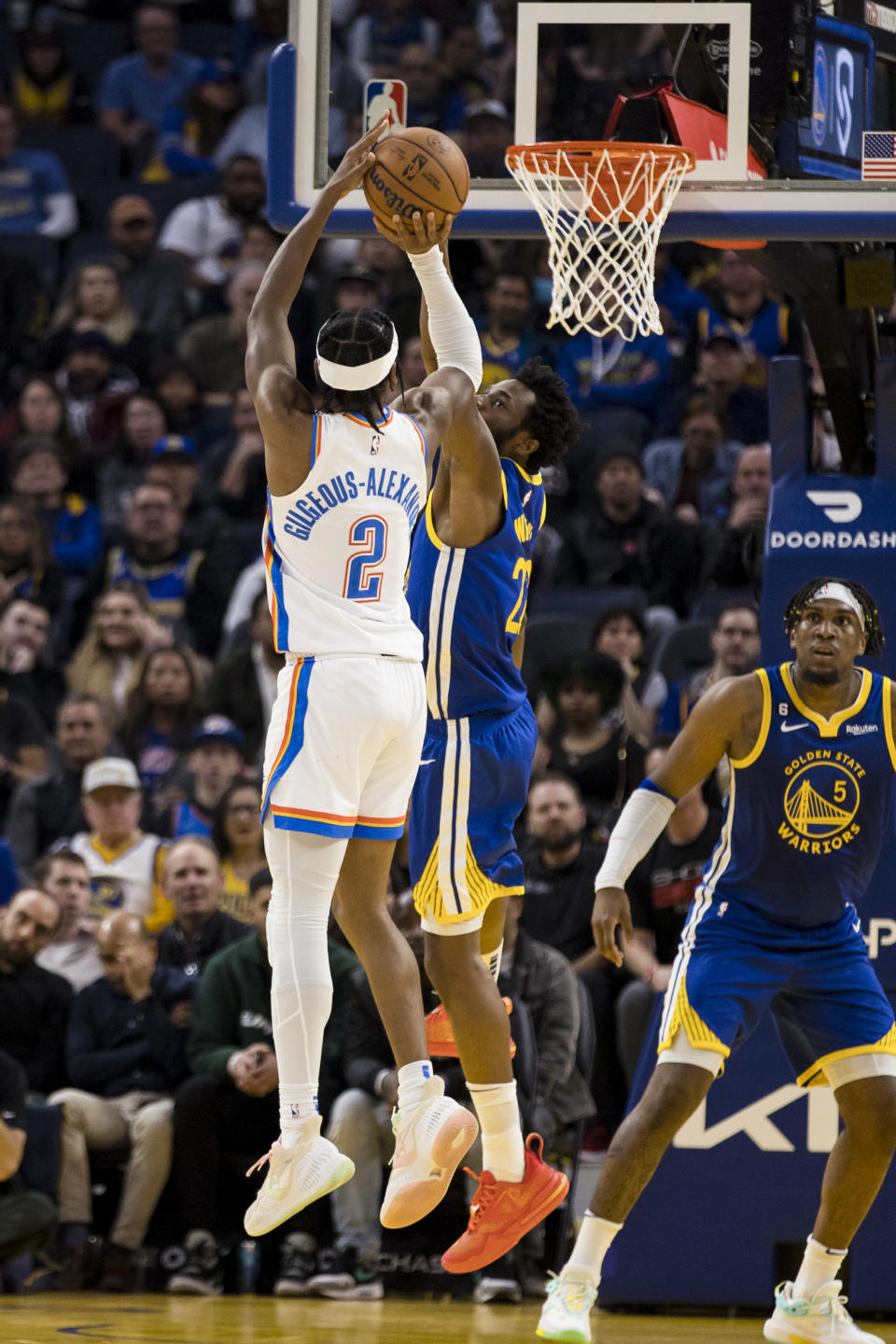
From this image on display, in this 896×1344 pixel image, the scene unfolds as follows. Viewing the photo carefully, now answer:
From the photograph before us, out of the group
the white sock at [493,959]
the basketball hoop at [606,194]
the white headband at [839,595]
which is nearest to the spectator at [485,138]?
the basketball hoop at [606,194]

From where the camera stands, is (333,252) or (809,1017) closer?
(809,1017)

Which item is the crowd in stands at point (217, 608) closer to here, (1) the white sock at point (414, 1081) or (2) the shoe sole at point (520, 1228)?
(2) the shoe sole at point (520, 1228)

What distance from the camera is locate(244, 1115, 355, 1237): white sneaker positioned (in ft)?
17.9

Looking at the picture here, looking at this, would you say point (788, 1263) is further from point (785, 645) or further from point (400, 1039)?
point (400, 1039)

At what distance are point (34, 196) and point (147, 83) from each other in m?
1.35

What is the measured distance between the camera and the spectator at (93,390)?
13039mm

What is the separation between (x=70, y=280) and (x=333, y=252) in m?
1.94

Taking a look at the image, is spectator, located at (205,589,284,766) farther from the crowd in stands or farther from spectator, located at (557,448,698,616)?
spectator, located at (557,448,698,616)

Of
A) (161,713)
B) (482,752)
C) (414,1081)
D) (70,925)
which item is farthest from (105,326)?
(414,1081)

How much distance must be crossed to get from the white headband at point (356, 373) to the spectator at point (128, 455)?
7.16 meters

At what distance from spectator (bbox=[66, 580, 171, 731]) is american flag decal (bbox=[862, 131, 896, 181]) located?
17.8 feet

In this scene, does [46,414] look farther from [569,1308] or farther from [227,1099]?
[569,1308]

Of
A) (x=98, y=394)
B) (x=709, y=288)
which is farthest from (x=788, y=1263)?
(x=98, y=394)

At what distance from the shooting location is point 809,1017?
6.61m
